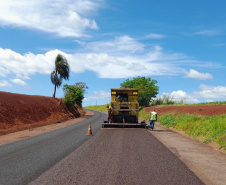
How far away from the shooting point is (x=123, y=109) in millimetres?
23000

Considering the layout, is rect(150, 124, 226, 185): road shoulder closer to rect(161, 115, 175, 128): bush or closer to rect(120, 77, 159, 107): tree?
rect(161, 115, 175, 128): bush

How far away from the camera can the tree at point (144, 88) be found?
74312 millimetres

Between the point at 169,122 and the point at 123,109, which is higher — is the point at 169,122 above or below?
below

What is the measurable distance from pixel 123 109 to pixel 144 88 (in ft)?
171

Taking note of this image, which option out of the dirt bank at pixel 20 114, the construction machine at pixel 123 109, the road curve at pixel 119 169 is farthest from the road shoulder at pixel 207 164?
the dirt bank at pixel 20 114

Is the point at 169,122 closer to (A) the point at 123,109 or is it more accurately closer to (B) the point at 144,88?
(A) the point at 123,109

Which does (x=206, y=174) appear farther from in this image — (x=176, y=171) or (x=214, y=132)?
(x=214, y=132)

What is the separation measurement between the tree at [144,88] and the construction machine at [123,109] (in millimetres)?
49927

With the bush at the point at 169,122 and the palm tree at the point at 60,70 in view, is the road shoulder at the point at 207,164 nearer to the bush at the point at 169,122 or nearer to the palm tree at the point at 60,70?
the bush at the point at 169,122

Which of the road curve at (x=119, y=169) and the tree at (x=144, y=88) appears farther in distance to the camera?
the tree at (x=144, y=88)

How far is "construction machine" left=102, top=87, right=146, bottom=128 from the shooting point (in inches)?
898

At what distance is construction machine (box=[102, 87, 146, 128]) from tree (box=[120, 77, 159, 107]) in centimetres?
4993

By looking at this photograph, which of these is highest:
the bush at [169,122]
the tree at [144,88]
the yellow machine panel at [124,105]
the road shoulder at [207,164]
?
the tree at [144,88]

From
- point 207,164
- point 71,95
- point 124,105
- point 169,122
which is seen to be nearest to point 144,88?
point 71,95
